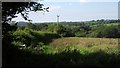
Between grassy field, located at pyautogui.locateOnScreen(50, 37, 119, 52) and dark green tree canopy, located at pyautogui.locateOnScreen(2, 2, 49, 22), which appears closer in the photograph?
dark green tree canopy, located at pyautogui.locateOnScreen(2, 2, 49, 22)

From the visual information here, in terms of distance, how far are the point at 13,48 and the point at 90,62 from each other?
11.2 ft

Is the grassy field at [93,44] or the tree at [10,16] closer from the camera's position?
the tree at [10,16]

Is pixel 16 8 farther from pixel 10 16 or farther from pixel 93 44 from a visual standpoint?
pixel 93 44

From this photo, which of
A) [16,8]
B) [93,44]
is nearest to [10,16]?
[16,8]

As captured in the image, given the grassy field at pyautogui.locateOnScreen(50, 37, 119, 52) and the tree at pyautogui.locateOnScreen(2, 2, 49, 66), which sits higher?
the tree at pyautogui.locateOnScreen(2, 2, 49, 66)

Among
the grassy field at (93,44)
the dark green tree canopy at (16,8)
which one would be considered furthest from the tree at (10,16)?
the grassy field at (93,44)

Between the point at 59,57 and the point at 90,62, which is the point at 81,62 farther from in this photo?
the point at 59,57

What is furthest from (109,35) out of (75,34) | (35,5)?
(35,5)

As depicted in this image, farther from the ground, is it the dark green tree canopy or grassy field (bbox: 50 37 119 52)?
the dark green tree canopy

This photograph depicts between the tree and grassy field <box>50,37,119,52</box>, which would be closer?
the tree

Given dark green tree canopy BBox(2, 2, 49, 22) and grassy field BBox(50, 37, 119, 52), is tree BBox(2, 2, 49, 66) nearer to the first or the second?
dark green tree canopy BBox(2, 2, 49, 22)

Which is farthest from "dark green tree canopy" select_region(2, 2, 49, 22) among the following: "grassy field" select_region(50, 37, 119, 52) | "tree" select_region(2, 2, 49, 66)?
"grassy field" select_region(50, 37, 119, 52)

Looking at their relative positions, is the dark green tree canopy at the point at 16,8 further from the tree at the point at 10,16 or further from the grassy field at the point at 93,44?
the grassy field at the point at 93,44

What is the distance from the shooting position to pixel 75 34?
4678cm
